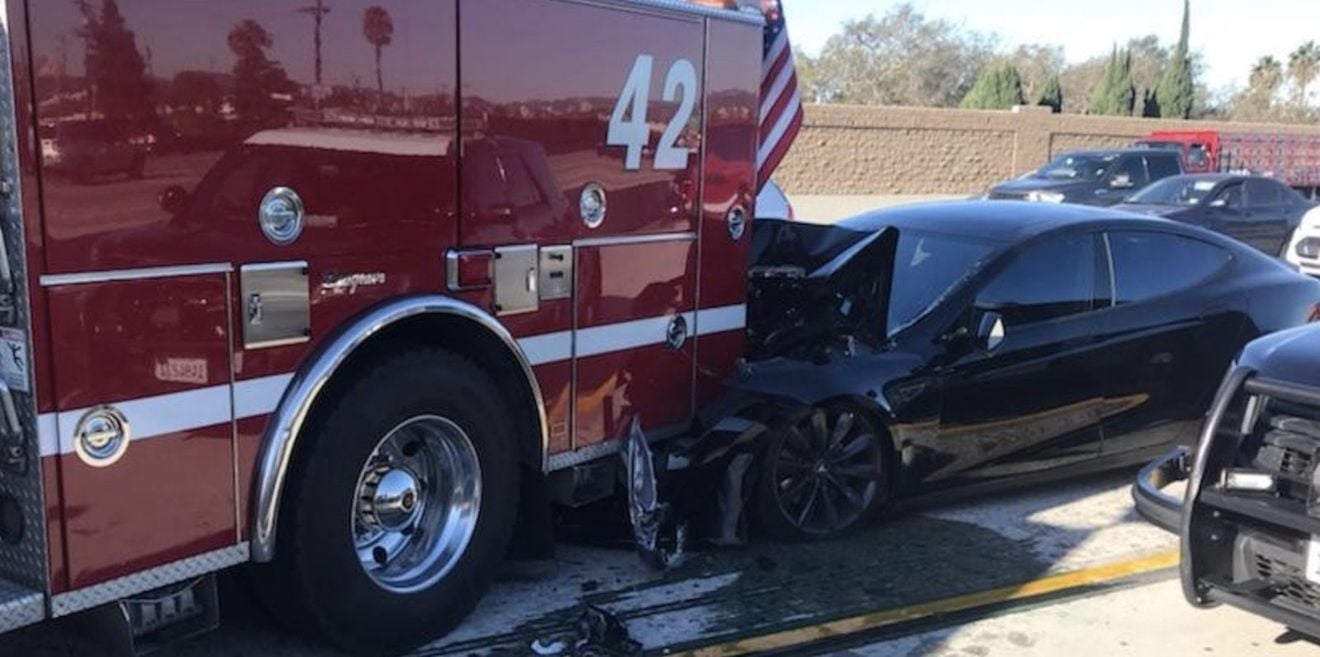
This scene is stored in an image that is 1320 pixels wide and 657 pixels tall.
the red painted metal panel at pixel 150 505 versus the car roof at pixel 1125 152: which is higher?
the car roof at pixel 1125 152

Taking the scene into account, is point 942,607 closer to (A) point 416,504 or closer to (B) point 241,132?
(A) point 416,504

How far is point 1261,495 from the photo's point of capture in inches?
157

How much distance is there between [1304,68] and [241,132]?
78.8 meters

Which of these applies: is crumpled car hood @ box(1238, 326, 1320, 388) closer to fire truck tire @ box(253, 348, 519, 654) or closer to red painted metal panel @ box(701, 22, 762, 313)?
red painted metal panel @ box(701, 22, 762, 313)

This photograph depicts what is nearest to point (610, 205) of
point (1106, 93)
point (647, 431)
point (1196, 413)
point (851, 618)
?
point (647, 431)

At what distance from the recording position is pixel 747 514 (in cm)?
538

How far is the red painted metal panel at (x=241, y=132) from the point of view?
3217 millimetres

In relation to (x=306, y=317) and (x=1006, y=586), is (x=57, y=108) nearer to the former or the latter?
(x=306, y=317)

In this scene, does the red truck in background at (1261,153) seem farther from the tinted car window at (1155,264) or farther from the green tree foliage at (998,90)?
the green tree foliage at (998,90)

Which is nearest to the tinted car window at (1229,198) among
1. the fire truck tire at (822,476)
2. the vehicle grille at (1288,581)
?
the fire truck tire at (822,476)

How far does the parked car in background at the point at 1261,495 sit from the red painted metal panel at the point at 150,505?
10.1ft

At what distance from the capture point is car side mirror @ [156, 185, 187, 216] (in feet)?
11.2

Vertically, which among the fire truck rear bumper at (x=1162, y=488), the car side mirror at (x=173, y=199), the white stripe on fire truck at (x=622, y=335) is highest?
the car side mirror at (x=173, y=199)

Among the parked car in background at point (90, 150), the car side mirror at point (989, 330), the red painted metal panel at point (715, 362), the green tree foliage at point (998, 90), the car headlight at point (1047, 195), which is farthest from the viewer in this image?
the green tree foliage at point (998, 90)
